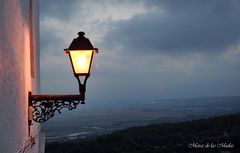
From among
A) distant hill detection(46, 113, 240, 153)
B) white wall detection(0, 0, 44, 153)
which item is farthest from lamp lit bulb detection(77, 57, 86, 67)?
distant hill detection(46, 113, 240, 153)

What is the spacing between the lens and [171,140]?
14383mm

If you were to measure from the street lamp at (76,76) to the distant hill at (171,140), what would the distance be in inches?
269

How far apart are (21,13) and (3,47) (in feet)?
4.52

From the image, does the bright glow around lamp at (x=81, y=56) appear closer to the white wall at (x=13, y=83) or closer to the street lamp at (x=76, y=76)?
the street lamp at (x=76, y=76)

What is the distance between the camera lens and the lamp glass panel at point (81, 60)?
4.98 metres

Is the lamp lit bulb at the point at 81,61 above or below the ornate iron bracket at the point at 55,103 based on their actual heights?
above

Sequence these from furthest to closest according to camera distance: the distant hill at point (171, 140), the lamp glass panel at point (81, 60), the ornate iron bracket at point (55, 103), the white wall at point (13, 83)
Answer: the distant hill at point (171, 140)
the ornate iron bracket at point (55, 103)
the lamp glass panel at point (81, 60)
the white wall at point (13, 83)

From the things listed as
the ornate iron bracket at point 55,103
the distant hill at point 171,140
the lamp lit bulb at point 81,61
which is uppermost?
the lamp lit bulb at point 81,61

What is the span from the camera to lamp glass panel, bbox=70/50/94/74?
498cm

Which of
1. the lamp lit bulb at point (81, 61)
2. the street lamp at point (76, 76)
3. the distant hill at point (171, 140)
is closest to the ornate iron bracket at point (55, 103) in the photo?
the street lamp at point (76, 76)

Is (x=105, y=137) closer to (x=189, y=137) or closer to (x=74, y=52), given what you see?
(x=189, y=137)

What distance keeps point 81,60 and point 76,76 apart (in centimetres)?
16

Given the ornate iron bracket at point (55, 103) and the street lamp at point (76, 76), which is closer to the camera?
the street lamp at point (76, 76)

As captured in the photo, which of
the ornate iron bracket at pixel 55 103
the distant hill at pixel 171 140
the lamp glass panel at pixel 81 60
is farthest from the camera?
the distant hill at pixel 171 140
